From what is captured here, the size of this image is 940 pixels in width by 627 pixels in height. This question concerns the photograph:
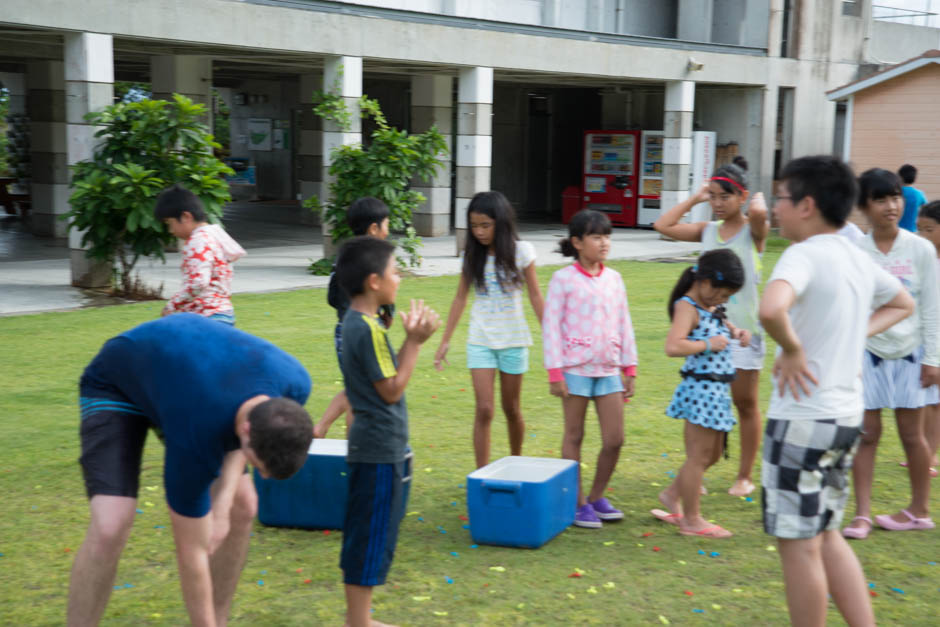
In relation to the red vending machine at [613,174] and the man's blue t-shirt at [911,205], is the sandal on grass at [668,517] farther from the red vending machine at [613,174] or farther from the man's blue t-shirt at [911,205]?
the red vending machine at [613,174]

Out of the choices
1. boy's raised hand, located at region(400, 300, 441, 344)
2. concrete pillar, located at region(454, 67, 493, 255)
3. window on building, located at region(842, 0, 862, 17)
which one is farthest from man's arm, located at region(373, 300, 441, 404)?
window on building, located at region(842, 0, 862, 17)

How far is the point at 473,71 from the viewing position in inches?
727

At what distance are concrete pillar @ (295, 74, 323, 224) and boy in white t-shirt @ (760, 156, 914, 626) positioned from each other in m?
20.4

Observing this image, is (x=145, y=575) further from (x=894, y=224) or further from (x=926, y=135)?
(x=926, y=135)

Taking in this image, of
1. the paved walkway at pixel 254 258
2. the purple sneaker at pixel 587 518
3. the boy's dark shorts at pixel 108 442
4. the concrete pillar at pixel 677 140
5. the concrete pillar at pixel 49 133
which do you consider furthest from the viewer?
the concrete pillar at pixel 677 140

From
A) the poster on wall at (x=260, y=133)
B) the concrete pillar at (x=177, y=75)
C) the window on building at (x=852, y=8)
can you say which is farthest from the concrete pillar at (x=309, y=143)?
the window on building at (x=852, y=8)

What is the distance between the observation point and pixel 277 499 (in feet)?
17.2

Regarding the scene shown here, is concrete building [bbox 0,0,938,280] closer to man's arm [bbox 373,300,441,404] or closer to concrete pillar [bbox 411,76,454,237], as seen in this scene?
concrete pillar [bbox 411,76,454,237]

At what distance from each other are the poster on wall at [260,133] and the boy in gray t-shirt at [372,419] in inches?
1097

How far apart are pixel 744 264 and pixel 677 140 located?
17.5m

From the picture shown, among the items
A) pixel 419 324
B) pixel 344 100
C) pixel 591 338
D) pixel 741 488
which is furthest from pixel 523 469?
pixel 344 100

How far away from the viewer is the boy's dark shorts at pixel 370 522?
12.6ft

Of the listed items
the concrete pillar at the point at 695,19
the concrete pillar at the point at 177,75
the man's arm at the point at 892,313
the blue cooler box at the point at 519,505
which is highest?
the concrete pillar at the point at 695,19

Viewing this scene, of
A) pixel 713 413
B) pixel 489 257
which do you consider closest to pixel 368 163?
pixel 489 257
